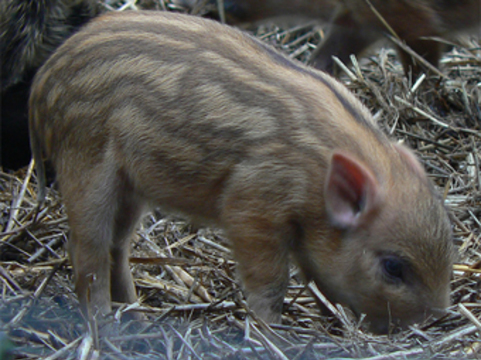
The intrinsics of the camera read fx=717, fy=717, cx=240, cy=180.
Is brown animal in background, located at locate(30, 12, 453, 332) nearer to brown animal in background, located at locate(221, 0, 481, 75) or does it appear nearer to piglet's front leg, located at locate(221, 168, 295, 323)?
piglet's front leg, located at locate(221, 168, 295, 323)

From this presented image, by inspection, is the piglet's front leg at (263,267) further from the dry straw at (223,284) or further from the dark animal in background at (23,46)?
the dark animal in background at (23,46)

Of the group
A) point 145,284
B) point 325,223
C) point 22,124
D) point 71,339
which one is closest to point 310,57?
point 22,124

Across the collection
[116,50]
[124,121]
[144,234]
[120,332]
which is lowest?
[144,234]

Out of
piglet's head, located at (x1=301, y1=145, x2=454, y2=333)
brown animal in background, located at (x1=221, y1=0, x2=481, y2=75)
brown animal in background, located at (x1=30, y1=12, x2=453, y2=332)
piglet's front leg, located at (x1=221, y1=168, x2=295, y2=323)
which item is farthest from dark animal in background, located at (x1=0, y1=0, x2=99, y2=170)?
piglet's head, located at (x1=301, y1=145, x2=454, y2=333)

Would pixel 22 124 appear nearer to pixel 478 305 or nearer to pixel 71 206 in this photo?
pixel 71 206

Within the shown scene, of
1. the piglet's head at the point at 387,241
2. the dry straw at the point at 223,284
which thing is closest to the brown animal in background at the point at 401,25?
the dry straw at the point at 223,284

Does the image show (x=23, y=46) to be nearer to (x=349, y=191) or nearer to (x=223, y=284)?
(x=223, y=284)

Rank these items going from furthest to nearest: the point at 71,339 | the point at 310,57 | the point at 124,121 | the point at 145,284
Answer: the point at 310,57 → the point at 145,284 → the point at 124,121 → the point at 71,339
